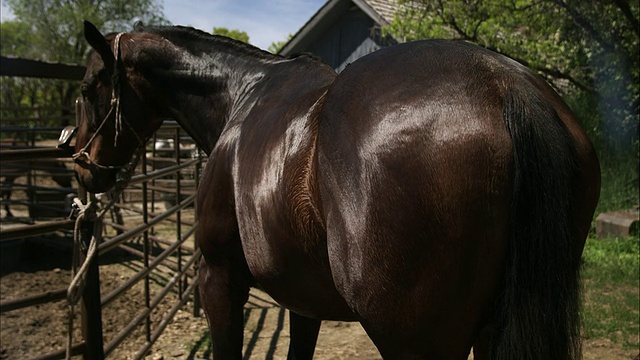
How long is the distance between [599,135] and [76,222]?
7843 millimetres

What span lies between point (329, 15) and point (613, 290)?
895 cm

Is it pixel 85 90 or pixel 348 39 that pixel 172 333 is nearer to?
pixel 85 90

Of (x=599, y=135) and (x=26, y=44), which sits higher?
(x=26, y=44)

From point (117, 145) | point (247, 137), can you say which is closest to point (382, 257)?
point (247, 137)

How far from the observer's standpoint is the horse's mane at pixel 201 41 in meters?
2.42

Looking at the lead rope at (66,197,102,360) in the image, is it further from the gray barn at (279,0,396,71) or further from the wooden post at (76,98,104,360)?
the gray barn at (279,0,396,71)

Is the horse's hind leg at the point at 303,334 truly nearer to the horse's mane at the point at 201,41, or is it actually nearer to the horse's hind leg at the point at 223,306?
the horse's hind leg at the point at 223,306

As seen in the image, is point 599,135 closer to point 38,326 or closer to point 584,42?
point 584,42

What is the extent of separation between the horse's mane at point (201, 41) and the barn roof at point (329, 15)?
8493 millimetres

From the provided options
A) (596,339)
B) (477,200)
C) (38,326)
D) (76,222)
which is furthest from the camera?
(38,326)

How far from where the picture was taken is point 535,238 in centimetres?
123

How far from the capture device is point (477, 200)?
3.99 ft

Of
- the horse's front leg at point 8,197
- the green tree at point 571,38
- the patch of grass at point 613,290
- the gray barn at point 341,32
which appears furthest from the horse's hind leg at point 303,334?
the gray barn at point 341,32

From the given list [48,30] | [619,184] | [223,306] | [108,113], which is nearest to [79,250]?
[108,113]
